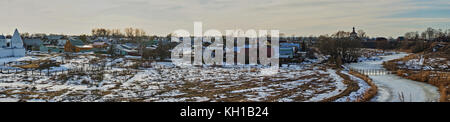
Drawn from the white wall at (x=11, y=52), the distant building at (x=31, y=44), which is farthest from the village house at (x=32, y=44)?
the white wall at (x=11, y=52)

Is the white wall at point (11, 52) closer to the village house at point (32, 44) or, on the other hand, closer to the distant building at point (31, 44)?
the village house at point (32, 44)

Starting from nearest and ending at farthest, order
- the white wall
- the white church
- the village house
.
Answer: the white wall
the white church
the village house

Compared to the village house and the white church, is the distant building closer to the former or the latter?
the village house

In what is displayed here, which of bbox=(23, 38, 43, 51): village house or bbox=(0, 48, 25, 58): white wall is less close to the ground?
bbox=(23, 38, 43, 51): village house

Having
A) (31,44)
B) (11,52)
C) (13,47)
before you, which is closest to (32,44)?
(31,44)

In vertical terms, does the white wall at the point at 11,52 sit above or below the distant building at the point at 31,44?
below

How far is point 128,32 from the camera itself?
87.2 meters

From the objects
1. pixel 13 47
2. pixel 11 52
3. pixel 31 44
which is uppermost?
pixel 31 44

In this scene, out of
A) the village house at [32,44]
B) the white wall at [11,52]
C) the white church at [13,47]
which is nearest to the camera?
the white wall at [11,52]

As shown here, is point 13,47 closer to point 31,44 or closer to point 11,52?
point 11,52

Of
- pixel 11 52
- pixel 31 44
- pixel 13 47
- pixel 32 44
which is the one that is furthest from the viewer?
pixel 32 44

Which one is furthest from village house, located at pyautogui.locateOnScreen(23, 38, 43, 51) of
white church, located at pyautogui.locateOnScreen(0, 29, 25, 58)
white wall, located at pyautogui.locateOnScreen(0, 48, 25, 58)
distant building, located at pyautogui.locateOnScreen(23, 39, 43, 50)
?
white wall, located at pyautogui.locateOnScreen(0, 48, 25, 58)

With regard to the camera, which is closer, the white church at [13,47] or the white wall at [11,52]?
the white wall at [11,52]
